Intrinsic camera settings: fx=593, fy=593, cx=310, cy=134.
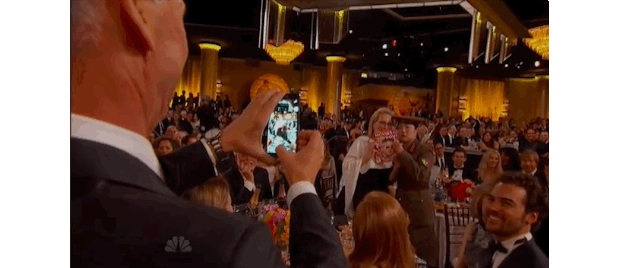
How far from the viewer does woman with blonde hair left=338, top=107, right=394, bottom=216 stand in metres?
2.17

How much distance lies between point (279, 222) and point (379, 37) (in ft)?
2.57

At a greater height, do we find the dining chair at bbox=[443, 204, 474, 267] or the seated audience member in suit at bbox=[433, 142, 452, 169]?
the seated audience member in suit at bbox=[433, 142, 452, 169]

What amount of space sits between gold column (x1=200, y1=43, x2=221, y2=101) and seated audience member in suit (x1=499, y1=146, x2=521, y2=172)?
1.09 meters

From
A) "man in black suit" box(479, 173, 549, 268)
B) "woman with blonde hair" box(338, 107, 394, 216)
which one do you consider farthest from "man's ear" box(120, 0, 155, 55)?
"man in black suit" box(479, 173, 549, 268)

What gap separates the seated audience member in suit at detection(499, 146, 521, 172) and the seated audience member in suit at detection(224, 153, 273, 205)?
839mm

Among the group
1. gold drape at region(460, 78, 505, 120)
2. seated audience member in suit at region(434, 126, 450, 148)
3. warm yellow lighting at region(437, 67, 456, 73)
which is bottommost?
seated audience member in suit at region(434, 126, 450, 148)

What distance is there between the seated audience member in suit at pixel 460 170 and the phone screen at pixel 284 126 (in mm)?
576

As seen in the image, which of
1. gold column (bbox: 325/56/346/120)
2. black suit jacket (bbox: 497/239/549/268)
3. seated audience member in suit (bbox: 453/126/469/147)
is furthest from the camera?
gold column (bbox: 325/56/346/120)

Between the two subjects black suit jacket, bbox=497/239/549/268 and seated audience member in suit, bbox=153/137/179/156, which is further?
seated audience member in suit, bbox=153/137/179/156

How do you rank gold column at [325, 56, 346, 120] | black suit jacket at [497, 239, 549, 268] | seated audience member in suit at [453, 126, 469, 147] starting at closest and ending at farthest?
black suit jacket at [497, 239, 549, 268]
seated audience member in suit at [453, 126, 469, 147]
gold column at [325, 56, 346, 120]

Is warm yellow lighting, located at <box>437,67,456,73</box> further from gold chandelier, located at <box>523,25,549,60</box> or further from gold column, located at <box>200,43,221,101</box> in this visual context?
gold column, located at <box>200,43,221,101</box>

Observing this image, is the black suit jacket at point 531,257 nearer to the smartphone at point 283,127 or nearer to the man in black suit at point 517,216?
the man in black suit at point 517,216

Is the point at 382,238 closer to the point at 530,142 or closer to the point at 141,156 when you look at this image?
the point at 530,142
